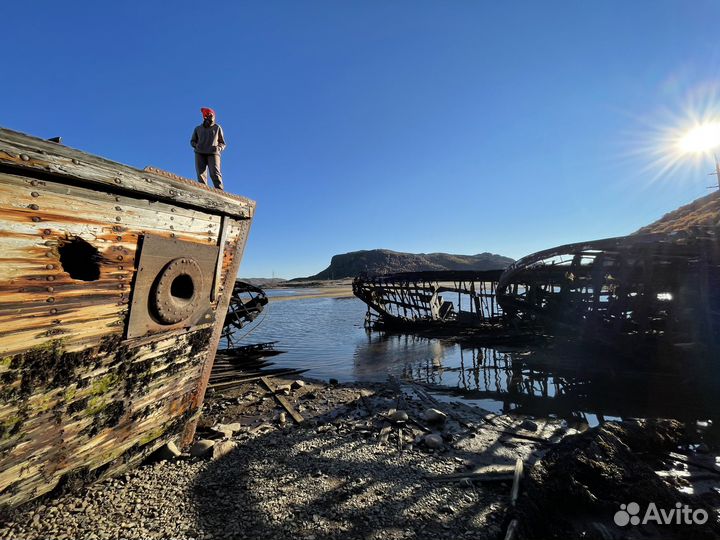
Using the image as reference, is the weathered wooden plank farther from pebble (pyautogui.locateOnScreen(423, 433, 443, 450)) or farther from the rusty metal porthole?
pebble (pyautogui.locateOnScreen(423, 433, 443, 450))

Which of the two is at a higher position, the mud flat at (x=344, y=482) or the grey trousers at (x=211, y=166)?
the grey trousers at (x=211, y=166)

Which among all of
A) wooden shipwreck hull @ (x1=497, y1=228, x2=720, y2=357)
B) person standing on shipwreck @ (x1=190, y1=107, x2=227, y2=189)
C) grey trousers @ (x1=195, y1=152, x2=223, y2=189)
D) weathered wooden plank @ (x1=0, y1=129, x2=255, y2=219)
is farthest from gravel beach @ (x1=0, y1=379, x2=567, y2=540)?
wooden shipwreck hull @ (x1=497, y1=228, x2=720, y2=357)

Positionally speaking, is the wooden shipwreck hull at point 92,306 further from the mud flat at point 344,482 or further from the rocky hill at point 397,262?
the rocky hill at point 397,262

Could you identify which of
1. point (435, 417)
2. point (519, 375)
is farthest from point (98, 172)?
point (519, 375)

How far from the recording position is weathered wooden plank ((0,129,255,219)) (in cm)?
257

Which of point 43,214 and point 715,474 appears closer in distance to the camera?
point 43,214

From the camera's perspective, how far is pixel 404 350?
56.4ft

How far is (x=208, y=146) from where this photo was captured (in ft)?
20.4

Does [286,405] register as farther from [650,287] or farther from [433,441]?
[650,287]

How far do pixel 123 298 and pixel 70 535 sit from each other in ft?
8.18

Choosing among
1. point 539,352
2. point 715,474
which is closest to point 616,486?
point 715,474

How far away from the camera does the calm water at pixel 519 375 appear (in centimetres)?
871

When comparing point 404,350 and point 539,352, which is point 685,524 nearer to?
point 539,352

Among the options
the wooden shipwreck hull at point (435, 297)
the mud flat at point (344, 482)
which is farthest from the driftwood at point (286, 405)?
the wooden shipwreck hull at point (435, 297)
